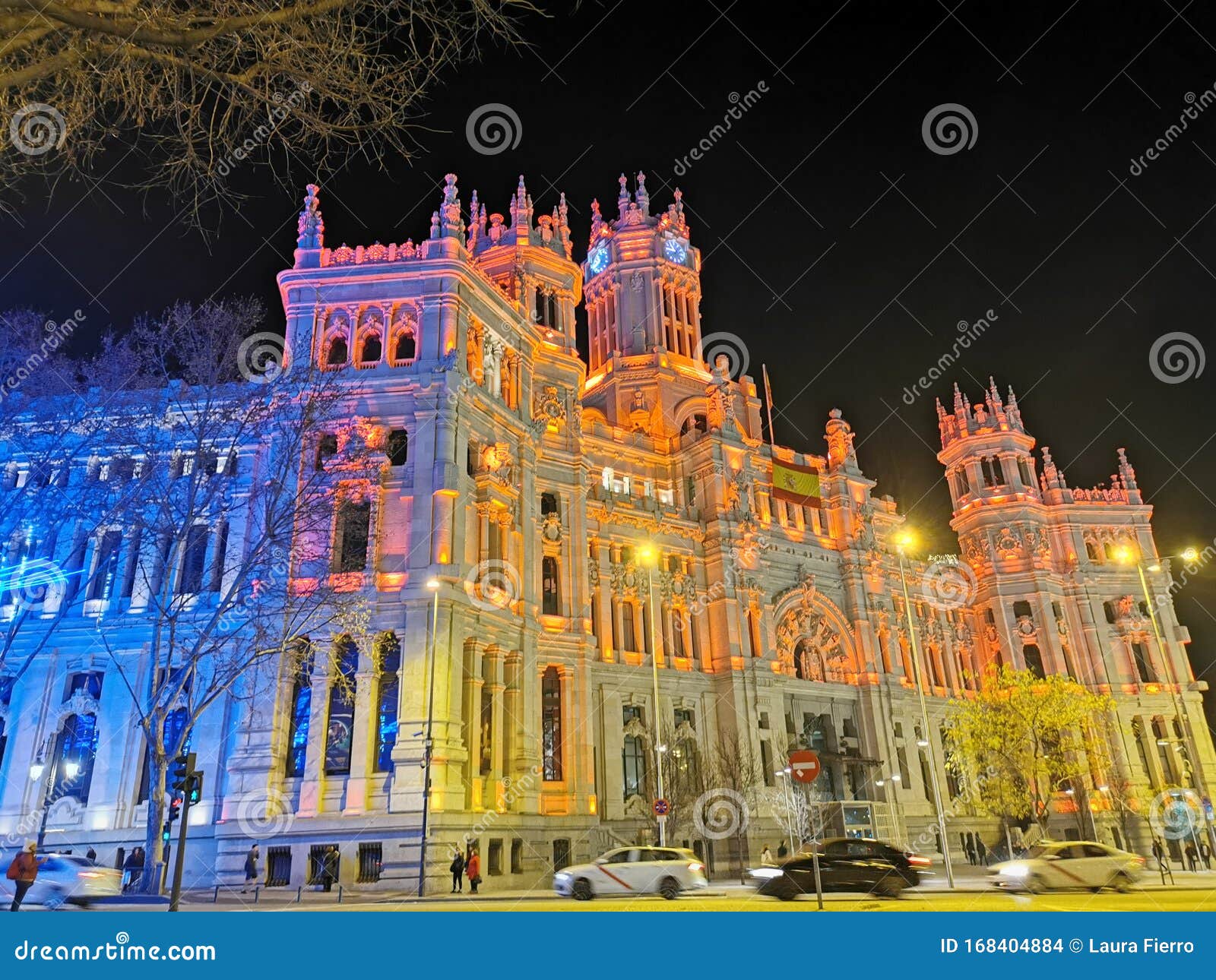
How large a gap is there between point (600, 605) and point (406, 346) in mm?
19470

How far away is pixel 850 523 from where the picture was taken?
65000mm

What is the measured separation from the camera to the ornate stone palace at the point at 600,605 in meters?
34.0

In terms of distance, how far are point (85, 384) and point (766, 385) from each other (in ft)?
164

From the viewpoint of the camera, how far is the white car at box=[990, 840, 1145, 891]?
72.6ft

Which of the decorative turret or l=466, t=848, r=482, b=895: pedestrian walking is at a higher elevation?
the decorative turret

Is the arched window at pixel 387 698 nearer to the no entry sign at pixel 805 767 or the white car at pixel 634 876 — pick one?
the white car at pixel 634 876

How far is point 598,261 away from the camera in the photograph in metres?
74.8

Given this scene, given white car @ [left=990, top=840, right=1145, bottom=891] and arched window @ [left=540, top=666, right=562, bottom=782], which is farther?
arched window @ [left=540, top=666, right=562, bottom=782]

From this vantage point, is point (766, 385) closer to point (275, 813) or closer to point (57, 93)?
point (275, 813)
